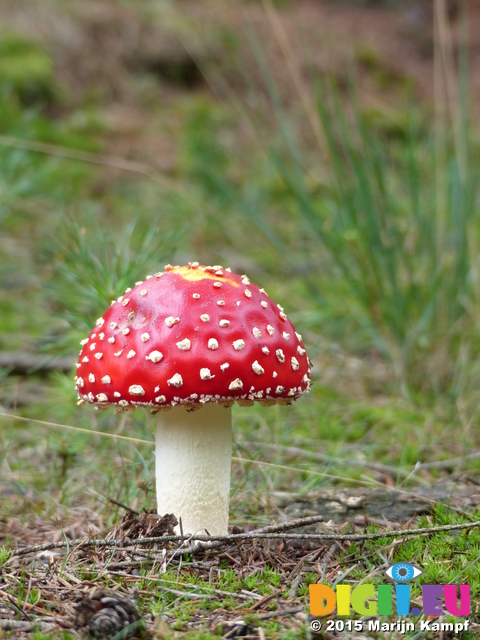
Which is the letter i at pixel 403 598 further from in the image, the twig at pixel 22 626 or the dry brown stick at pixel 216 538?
the twig at pixel 22 626

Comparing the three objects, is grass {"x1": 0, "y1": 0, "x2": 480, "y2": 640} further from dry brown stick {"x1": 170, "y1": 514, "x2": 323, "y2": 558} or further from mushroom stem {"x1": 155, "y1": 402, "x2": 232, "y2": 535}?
mushroom stem {"x1": 155, "y1": 402, "x2": 232, "y2": 535}

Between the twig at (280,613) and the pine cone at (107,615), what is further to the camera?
the twig at (280,613)

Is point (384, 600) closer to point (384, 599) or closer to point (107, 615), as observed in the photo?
point (384, 599)

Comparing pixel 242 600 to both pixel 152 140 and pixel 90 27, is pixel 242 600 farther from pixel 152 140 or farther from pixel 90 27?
pixel 90 27

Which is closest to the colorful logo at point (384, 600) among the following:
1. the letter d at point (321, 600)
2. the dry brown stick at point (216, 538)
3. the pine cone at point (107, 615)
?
the letter d at point (321, 600)

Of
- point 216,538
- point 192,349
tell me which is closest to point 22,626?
point 216,538

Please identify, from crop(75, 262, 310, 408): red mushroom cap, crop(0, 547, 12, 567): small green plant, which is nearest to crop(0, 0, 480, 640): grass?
crop(0, 547, 12, 567): small green plant

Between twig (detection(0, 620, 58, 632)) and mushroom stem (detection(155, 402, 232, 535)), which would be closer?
twig (detection(0, 620, 58, 632))
